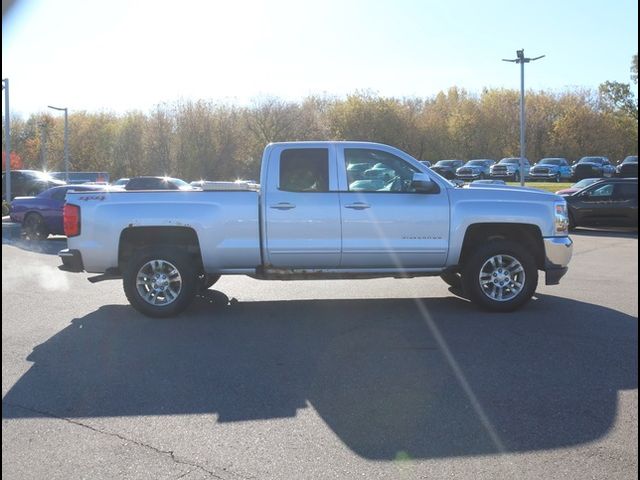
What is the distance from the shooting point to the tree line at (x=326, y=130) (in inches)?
2093

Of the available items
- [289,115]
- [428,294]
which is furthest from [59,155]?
[428,294]

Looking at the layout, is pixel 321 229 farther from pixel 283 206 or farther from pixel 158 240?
pixel 158 240

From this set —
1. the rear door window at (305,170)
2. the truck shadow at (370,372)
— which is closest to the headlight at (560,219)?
the truck shadow at (370,372)

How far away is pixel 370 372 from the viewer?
586cm

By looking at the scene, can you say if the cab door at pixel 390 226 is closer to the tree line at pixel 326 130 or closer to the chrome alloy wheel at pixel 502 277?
the chrome alloy wheel at pixel 502 277

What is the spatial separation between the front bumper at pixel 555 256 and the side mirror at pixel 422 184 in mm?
1528

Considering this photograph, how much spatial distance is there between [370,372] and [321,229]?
2.62 meters

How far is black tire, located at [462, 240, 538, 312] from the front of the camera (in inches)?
326

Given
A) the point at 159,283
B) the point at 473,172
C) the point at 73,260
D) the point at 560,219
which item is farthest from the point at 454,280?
the point at 473,172

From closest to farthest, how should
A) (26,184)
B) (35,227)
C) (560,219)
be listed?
(560,219) < (35,227) < (26,184)

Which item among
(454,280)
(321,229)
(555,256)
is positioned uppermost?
(321,229)

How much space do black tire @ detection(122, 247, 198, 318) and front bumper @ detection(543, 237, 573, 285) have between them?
4.24 metres

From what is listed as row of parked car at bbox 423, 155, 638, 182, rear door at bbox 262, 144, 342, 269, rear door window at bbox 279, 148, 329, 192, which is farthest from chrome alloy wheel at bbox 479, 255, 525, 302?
row of parked car at bbox 423, 155, 638, 182

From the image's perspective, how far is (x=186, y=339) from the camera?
7121 mm
